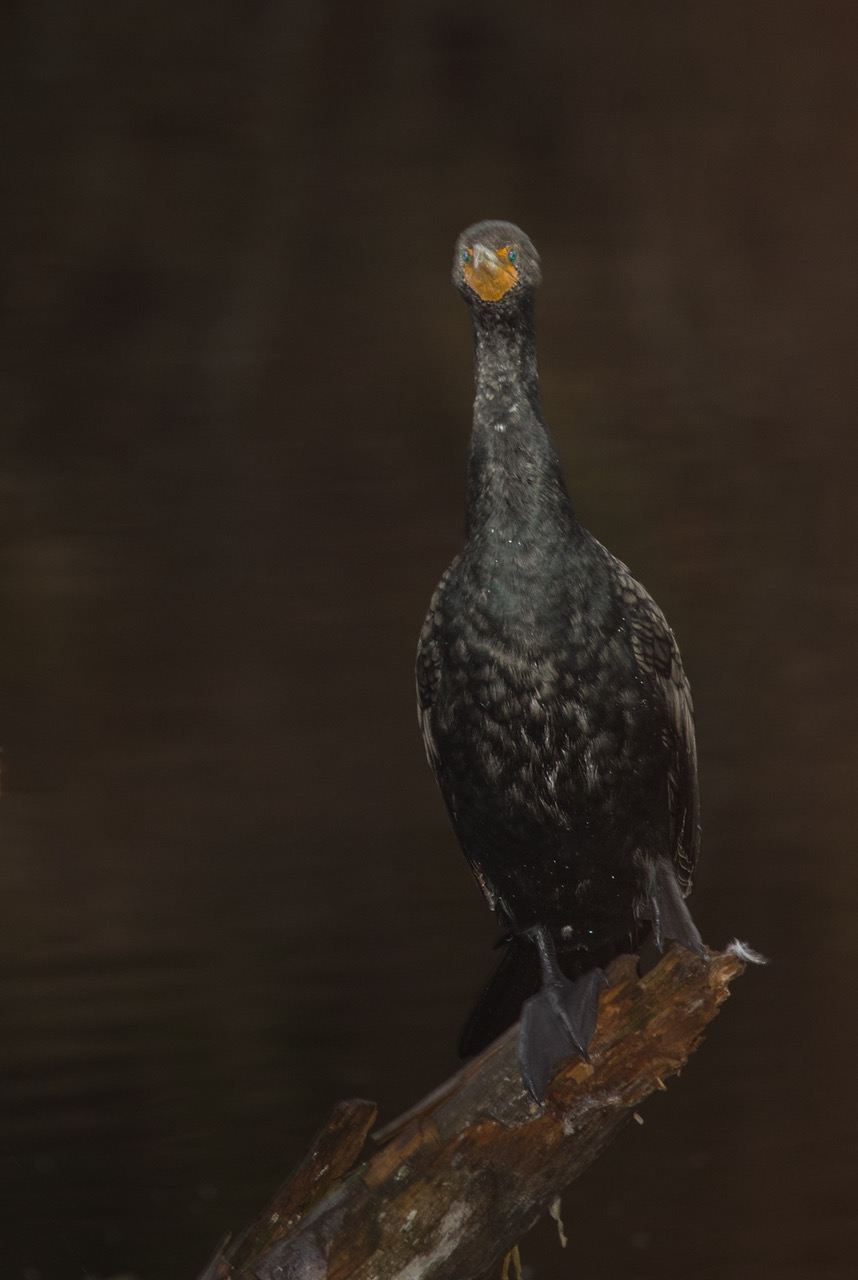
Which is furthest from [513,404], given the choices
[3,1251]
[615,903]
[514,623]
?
[3,1251]

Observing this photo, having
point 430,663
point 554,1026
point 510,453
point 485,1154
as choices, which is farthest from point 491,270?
point 485,1154

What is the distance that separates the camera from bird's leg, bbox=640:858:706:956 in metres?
2.49

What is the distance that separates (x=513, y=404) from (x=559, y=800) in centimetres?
74

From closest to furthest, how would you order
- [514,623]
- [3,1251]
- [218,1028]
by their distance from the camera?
[514,623] < [3,1251] < [218,1028]

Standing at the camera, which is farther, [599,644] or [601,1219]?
[601,1219]

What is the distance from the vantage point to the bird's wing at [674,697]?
2641 millimetres

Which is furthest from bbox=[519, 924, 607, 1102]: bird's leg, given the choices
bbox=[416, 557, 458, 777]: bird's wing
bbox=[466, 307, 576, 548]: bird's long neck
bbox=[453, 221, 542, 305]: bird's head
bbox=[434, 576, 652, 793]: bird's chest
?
bbox=[453, 221, 542, 305]: bird's head

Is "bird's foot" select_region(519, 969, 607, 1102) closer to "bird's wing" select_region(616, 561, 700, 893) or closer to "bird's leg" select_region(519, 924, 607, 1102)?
"bird's leg" select_region(519, 924, 607, 1102)

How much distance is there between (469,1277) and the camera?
2328 mm

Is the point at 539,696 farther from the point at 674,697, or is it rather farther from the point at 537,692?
the point at 674,697

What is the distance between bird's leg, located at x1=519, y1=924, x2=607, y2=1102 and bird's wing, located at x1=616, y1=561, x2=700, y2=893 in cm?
42

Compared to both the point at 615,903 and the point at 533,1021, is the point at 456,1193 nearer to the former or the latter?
the point at 533,1021

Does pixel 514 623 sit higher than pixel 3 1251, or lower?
higher

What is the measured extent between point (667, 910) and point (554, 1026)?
0.37 meters
